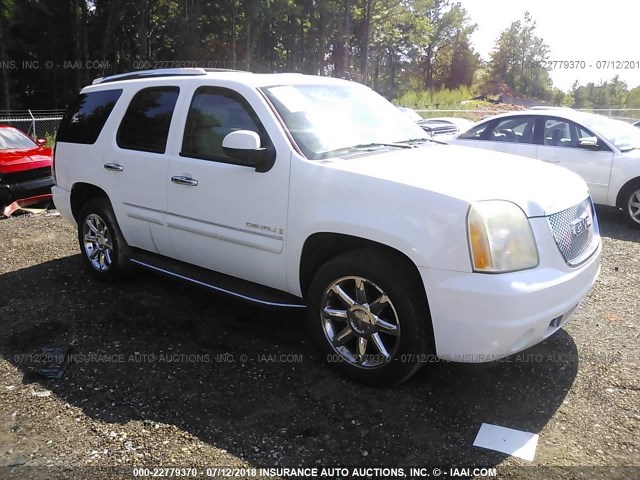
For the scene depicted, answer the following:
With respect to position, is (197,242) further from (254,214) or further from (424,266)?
(424,266)

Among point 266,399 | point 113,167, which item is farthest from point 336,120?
point 113,167

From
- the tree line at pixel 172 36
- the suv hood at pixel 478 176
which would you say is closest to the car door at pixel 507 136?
the suv hood at pixel 478 176

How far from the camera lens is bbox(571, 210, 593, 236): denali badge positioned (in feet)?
10.9

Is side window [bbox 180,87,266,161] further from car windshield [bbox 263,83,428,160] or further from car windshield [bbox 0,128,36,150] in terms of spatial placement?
car windshield [bbox 0,128,36,150]

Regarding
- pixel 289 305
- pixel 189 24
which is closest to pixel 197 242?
pixel 289 305

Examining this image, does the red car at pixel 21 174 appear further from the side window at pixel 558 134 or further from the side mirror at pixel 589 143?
the side mirror at pixel 589 143

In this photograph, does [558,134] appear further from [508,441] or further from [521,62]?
[521,62]

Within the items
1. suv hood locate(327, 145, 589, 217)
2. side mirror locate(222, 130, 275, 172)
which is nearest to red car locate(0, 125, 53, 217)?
side mirror locate(222, 130, 275, 172)

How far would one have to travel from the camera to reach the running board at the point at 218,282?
12.3 feet

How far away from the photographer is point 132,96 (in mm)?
4855

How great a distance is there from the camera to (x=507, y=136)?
8.52 m

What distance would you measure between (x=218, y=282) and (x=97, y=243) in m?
1.90

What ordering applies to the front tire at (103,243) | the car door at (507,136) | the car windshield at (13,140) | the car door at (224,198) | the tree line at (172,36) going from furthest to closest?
the tree line at (172,36), the car windshield at (13,140), the car door at (507,136), the front tire at (103,243), the car door at (224,198)

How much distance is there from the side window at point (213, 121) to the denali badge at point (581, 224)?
7.05 ft
